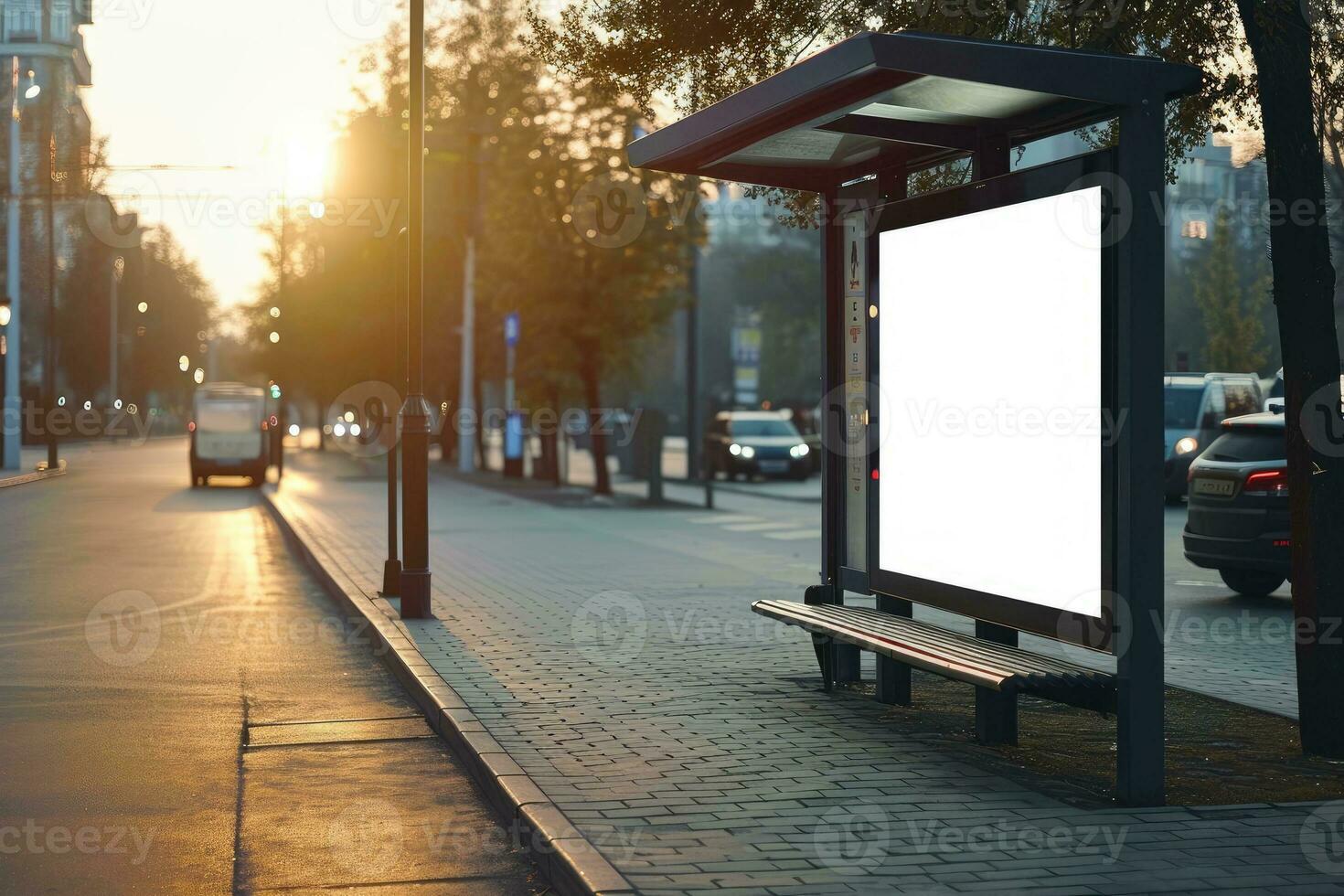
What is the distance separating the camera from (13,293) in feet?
133

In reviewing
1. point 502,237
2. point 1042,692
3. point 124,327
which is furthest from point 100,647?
point 124,327

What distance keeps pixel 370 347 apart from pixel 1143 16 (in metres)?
40.3

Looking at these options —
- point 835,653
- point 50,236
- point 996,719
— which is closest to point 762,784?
point 996,719

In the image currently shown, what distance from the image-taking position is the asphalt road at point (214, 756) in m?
5.71

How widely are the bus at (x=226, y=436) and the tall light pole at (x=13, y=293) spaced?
5143 mm

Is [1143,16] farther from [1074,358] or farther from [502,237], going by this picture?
[502,237]

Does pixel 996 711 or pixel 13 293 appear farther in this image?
pixel 13 293

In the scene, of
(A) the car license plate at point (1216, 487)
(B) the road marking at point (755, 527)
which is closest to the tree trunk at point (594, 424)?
(B) the road marking at point (755, 527)

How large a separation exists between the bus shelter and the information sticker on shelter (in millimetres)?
17

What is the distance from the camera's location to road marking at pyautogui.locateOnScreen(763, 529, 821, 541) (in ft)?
68.6

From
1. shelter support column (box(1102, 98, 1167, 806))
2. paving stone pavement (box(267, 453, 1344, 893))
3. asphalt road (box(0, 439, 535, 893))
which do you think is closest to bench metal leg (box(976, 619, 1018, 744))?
paving stone pavement (box(267, 453, 1344, 893))

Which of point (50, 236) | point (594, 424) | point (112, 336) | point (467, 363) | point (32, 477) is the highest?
point (50, 236)

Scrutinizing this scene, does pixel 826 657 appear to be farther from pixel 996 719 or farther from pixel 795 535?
pixel 795 535

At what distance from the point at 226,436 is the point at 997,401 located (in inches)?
1223
